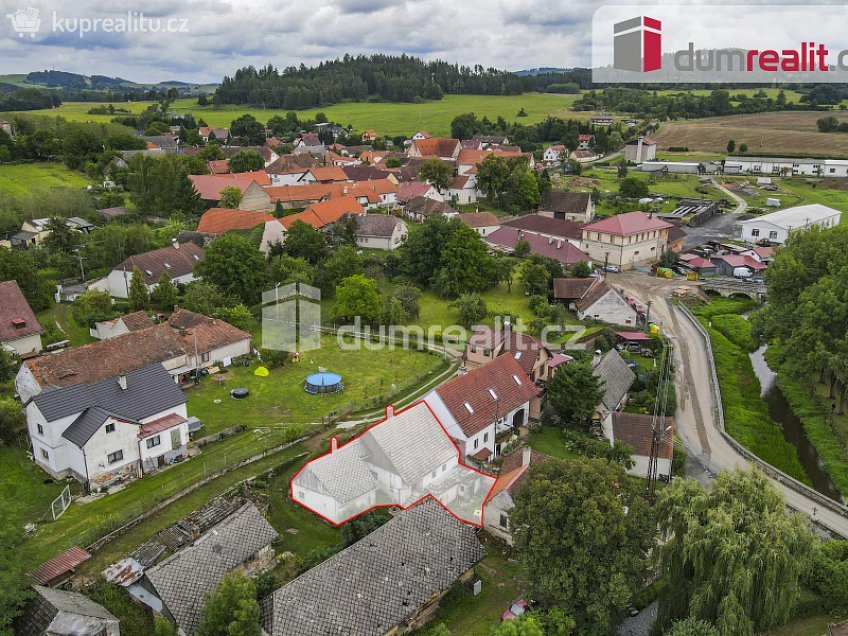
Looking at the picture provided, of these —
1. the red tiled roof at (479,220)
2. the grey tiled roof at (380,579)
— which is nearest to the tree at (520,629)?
the grey tiled roof at (380,579)

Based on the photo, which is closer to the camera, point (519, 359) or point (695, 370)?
point (519, 359)

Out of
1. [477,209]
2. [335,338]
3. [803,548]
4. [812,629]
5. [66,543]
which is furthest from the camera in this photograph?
[477,209]

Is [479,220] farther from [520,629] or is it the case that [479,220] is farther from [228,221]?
[520,629]

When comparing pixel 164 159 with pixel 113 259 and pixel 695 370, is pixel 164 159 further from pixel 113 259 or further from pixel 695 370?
pixel 695 370

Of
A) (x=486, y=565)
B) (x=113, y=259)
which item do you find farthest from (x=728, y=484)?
(x=113, y=259)

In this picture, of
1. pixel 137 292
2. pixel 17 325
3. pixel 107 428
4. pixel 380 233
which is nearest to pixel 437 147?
pixel 380 233

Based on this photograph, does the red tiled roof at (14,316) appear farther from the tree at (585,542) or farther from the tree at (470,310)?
the tree at (585,542)
